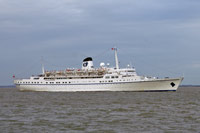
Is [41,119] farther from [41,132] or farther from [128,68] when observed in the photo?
[128,68]

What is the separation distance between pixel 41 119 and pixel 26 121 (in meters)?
1.17

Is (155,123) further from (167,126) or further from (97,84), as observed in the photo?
(97,84)

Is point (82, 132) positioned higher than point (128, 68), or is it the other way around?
point (128, 68)

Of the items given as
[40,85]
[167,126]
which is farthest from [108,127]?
[40,85]

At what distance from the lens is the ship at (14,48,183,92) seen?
62.2 metres

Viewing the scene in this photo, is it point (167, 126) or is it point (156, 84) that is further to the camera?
point (156, 84)

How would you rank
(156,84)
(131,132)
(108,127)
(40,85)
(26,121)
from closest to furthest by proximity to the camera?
(131,132) < (108,127) < (26,121) < (156,84) < (40,85)

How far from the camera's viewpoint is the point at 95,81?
65562 millimetres

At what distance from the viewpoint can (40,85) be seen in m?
72.1

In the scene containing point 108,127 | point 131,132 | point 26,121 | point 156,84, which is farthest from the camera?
point 156,84

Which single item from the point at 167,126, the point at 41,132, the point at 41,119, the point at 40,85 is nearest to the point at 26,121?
the point at 41,119

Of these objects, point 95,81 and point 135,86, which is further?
point 95,81

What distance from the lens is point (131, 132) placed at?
18797 millimetres

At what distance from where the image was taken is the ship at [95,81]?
204ft
